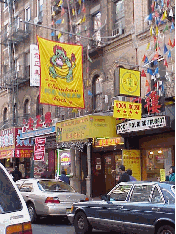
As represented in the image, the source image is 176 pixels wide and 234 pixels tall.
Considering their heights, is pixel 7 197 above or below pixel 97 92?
below

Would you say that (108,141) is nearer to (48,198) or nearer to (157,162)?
(157,162)

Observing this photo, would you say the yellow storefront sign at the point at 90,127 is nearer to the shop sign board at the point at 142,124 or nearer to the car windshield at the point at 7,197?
the shop sign board at the point at 142,124

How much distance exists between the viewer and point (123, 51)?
62.6 feet

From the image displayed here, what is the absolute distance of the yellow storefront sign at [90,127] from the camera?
1652 cm

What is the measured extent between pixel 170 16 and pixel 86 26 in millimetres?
7140

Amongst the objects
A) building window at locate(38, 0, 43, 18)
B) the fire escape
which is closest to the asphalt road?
the fire escape

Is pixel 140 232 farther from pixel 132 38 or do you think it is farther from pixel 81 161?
pixel 81 161

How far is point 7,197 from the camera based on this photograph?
4230 millimetres

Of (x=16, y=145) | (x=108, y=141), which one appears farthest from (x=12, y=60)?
(x=108, y=141)

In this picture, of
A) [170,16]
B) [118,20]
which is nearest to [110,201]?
[170,16]

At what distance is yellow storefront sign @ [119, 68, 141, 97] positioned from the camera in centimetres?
1425

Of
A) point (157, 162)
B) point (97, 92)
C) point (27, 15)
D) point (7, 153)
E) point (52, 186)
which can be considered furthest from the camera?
point (27, 15)

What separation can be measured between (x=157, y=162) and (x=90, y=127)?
3.46m

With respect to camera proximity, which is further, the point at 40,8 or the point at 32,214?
the point at 40,8
